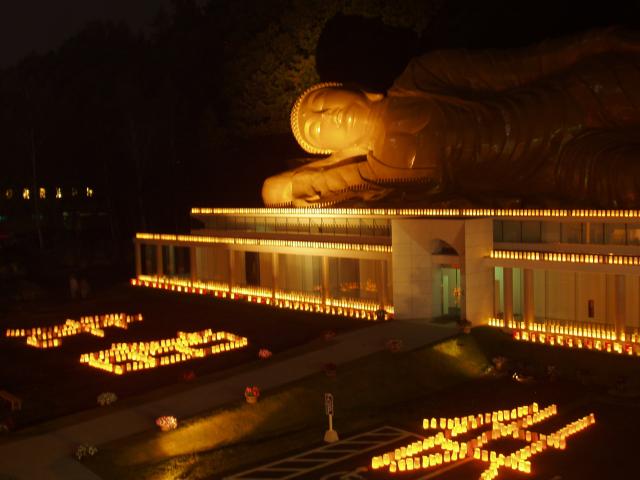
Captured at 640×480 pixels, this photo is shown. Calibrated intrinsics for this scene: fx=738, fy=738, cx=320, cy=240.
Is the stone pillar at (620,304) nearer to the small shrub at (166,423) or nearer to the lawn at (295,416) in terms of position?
the lawn at (295,416)

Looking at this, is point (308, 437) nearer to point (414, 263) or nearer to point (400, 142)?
point (414, 263)

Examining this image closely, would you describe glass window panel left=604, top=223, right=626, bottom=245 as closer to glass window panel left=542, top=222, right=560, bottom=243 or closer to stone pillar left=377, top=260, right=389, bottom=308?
glass window panel left=542, top=222, right=560, bottom=243

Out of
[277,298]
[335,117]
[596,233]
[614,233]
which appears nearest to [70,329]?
[277,298]

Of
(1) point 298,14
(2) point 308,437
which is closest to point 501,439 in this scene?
(2) point 308,437

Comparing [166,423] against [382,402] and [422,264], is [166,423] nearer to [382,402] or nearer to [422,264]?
[382,402]

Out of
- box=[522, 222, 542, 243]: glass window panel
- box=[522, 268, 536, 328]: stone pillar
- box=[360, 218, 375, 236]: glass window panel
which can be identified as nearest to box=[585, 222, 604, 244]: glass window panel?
box=[522, 222, 542, 243]: glass window panel

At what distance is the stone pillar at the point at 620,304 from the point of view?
12.1 metres

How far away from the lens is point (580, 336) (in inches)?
490

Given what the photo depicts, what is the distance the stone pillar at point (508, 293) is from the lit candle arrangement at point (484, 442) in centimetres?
329

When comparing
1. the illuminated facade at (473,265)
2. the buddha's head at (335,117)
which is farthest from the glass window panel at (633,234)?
the buddha's head at (335,117)

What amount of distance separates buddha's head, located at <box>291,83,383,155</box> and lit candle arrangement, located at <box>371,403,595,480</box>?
9.87 metres

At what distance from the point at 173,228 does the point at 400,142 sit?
17309 millimetres

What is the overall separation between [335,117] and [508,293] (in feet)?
23.9

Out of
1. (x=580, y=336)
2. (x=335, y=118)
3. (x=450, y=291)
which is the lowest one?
(x=580, y=336)
